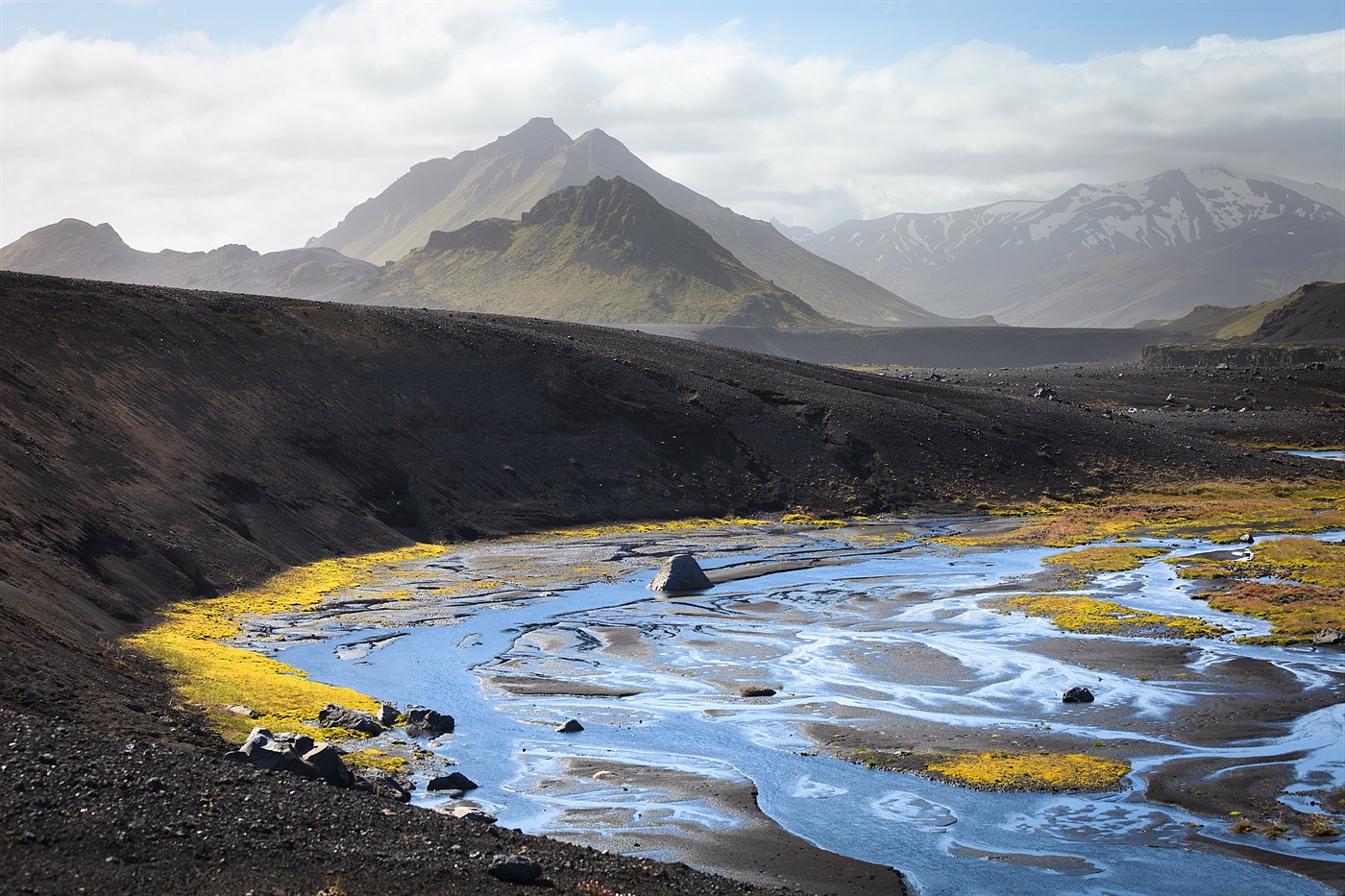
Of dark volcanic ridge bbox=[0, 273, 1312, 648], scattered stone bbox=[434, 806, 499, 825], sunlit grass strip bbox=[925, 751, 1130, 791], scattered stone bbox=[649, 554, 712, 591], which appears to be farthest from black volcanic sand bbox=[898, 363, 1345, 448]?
scattered stone bbox=[434, 806, 499, 825]

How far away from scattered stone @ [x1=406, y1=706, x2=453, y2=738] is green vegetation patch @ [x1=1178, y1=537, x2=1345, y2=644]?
2659 cm

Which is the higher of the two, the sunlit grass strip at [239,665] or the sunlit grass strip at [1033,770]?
the sunlit grass strip at [239,665]

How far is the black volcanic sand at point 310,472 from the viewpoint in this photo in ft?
65.0

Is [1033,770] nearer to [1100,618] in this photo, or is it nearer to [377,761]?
[377,761]

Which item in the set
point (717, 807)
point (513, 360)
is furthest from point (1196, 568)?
point (513, 360)

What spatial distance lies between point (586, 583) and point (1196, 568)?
27620 mm

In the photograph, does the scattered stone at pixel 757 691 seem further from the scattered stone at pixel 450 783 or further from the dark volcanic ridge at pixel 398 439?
the dark volcanic ridge at pixel 398 439

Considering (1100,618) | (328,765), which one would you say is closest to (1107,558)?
(1100,618)

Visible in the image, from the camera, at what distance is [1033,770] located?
27.2 m

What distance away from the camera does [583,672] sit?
3797 centimetres

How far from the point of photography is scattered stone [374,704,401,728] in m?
31.2

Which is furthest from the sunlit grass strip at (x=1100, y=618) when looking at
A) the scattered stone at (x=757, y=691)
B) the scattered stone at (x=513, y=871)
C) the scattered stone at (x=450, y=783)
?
the scattered stone at (x=513, y=871)

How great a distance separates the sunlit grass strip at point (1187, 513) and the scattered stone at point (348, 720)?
144 ft

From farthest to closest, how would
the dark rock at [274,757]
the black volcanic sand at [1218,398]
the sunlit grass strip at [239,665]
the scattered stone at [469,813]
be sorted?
1. the black volcanic sand at [1218,398]
2. the sunlit grass strip at [239,665]
3. the dark rock at [274,757]
4. the scattered stone at [469,813]
